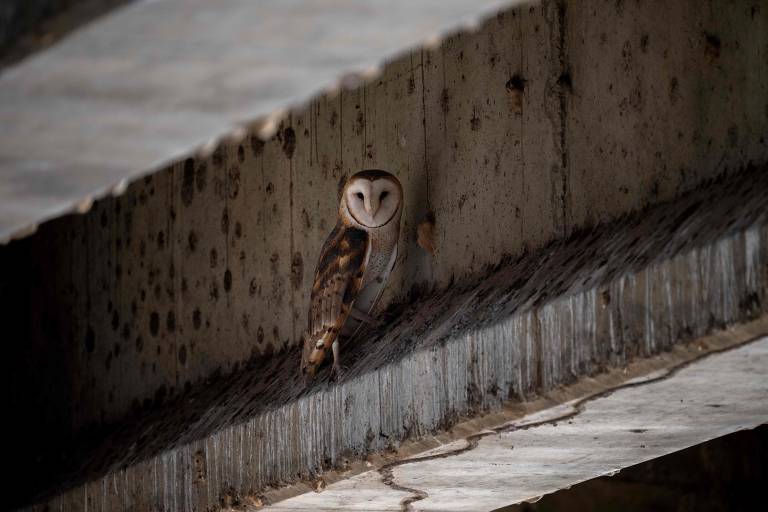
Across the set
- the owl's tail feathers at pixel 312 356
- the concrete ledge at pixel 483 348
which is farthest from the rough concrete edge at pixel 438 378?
the owl's tail feathers at pixel 312 356

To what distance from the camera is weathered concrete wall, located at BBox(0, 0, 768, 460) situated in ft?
11.5

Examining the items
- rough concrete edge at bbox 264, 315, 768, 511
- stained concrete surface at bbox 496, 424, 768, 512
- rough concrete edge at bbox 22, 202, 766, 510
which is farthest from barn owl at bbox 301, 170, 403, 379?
stained concrete surface at bbox 496, 424, 768, 512

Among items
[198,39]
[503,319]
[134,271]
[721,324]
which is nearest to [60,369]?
[134,271]

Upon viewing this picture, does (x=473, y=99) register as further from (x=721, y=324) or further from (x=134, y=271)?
(x=134, y=271)

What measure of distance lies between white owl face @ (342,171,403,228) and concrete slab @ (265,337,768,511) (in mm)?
857

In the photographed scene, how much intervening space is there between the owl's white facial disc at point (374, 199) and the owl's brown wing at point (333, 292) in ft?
0.22

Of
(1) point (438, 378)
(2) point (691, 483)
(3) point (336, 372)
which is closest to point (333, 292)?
(3) point (336, 372)

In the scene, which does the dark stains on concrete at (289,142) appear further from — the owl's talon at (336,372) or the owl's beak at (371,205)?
the owl's talon at (336,372)

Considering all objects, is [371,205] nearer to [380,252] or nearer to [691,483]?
[380,252]

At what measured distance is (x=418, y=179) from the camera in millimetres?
4691

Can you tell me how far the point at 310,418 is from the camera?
4.46 m

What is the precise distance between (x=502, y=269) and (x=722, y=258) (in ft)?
4.12

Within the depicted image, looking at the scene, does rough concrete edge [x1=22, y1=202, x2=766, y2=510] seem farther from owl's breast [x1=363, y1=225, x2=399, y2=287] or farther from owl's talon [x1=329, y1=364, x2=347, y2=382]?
owl's breast [x1=363, y1=225, x2=399, y2=287]

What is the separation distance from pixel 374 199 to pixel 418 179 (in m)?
0.23
